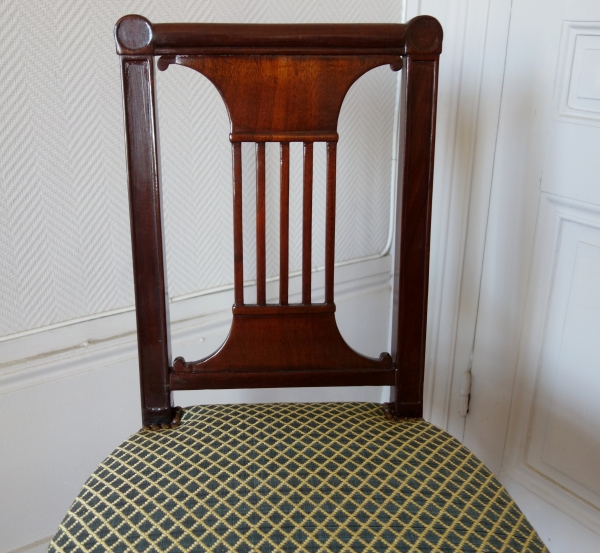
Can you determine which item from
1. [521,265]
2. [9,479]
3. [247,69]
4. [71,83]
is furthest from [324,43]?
[9,479]

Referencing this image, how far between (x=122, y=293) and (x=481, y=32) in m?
0.65

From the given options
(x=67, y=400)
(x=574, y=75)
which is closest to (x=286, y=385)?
(x=67, y=400)

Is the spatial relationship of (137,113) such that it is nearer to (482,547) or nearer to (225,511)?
(225,511)

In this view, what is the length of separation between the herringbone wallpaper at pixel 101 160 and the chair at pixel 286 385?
0.65 ft

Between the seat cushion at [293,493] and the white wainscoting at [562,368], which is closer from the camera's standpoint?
the seat cushion at [293,493]

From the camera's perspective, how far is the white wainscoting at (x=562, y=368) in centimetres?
93

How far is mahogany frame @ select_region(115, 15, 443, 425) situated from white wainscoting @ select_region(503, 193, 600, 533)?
0.26m

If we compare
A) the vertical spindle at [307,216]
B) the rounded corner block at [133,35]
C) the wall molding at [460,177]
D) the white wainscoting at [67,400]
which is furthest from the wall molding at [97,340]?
the rounded corner block at [133,35]

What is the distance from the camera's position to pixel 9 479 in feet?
3.27

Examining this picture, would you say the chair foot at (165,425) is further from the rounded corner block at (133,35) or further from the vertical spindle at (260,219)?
the rounded corner block at (133,35)

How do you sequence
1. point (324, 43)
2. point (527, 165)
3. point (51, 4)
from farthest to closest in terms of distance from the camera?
point (527, 165) → point (51, 4) → point (324, 43)

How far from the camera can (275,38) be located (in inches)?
28.9

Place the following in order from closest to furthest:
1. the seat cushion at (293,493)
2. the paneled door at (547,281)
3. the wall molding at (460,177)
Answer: the seat cushion at (293,493) < the paneled door at (547,281) < the wall molding at (460,177)

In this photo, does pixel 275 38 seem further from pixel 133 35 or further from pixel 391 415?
pixel 391 415
